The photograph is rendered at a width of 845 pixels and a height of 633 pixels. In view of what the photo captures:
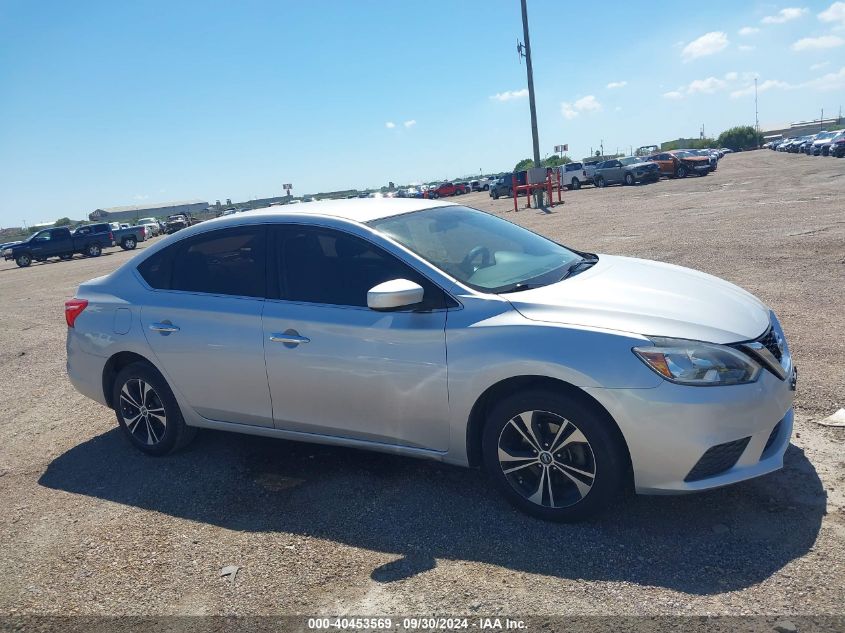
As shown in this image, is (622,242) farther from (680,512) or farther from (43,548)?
(43,548)

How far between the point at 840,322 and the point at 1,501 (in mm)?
7097

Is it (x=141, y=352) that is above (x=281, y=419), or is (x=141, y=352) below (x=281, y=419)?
above

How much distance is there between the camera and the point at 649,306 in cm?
362

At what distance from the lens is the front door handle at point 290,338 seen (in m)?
4.20

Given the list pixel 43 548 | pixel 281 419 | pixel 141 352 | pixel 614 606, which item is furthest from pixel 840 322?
pixel 43 548

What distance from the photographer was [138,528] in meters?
4.12

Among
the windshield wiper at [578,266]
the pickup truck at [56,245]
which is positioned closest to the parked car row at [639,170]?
the pickup truck at [56,245]

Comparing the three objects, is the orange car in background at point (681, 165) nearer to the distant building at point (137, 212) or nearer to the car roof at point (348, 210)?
the car roof at point (348, 210)

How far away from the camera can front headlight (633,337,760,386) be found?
10.7 ft

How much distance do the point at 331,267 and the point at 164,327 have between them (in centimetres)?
138

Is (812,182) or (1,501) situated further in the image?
(812,182)

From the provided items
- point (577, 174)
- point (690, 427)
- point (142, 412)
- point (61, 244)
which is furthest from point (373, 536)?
point (577, 174)

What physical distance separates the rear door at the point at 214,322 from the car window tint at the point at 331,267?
20cm

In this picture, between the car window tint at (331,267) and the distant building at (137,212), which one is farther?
the distant building at (137,212)
